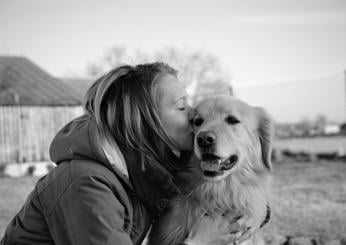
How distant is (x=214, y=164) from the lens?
94.2 inches

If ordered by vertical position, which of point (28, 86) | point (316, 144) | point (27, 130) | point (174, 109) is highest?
point (174, 109)

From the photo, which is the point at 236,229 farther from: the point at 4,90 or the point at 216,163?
the point at 4,90

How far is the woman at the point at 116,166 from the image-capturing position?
169cm

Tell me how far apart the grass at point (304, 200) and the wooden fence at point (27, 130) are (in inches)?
98.6

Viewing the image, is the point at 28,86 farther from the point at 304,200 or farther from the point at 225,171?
the point at 225,171

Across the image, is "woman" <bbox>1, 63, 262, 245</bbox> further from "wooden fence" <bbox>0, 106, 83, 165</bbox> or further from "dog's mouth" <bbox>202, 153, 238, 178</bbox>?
"wooden fence" <bbox>0, 106, 83, 165</bbox>

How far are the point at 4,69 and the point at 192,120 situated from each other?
13163mm

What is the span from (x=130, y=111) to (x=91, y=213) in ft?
2.05

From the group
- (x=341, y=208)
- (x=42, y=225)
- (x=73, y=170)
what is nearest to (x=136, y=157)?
(x=73, y=170)

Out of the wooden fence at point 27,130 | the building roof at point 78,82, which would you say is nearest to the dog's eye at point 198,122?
the wooden fence at point 27,130

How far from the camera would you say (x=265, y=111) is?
2803mm

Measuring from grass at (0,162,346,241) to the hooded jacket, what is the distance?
1.23m

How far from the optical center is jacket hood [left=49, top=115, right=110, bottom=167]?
183 centimetres


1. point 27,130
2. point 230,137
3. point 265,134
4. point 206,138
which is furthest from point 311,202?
point 27,130
